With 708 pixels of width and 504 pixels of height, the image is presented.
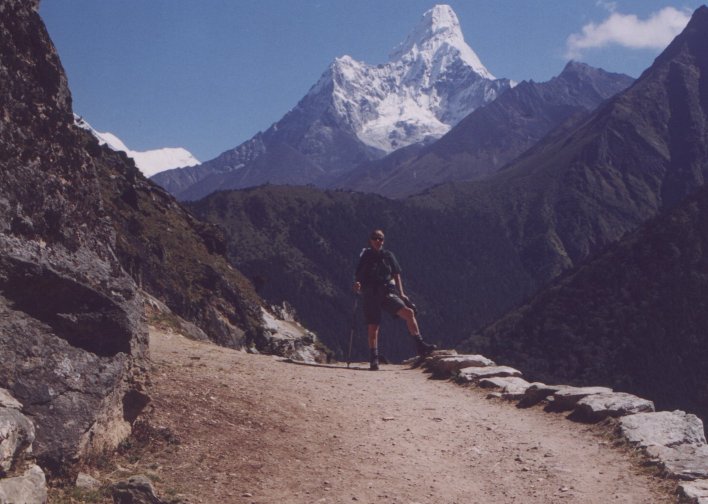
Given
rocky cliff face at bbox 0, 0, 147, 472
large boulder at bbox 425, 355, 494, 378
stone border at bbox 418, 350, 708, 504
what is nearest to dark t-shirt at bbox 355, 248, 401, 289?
large boulder at bbox 425, 355, 494, 378

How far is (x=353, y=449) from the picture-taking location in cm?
965

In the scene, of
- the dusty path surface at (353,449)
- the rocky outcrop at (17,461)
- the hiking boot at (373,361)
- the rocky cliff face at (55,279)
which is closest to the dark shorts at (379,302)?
the hiking boot at (373,361)

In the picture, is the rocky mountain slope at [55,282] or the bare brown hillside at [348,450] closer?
the rocky mountain slope at [55,282]

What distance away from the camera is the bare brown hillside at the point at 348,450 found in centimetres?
816

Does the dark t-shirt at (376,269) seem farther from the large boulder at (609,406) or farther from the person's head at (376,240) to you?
the large boulder at (609,406)

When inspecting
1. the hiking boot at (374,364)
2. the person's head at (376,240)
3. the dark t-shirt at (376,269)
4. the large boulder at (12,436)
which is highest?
the person's head at (376,240)

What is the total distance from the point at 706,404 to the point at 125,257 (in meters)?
113

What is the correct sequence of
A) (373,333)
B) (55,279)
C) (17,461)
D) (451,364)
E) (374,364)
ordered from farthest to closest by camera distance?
1. (374,364)
2. (373,333)
3. (451,364)
4. (55,279)
5. (17,461)

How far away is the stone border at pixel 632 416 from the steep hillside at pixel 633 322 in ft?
382

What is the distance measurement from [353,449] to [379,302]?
25.5 feet

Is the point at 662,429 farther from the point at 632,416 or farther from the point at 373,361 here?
the point at 373,361

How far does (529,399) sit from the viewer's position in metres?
13.6

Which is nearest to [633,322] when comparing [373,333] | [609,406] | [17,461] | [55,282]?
[373,333]

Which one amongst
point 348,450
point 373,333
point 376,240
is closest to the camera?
point 348,450
